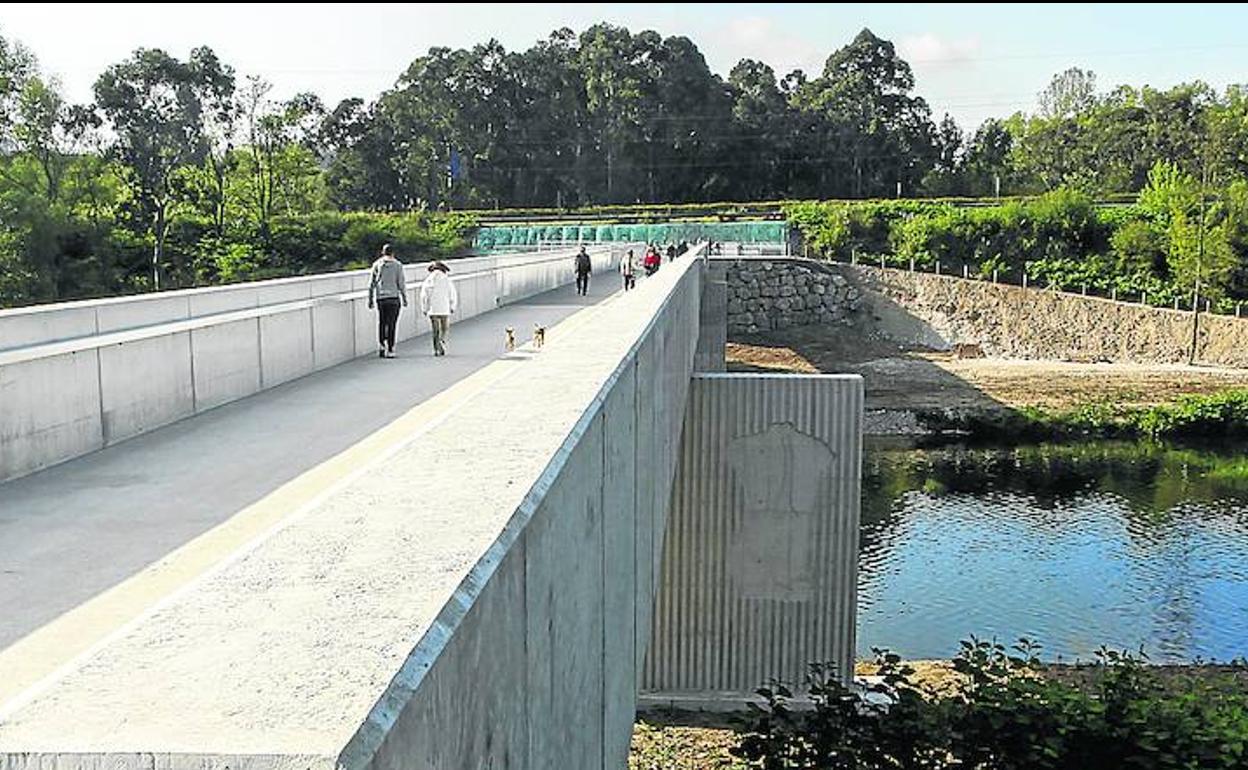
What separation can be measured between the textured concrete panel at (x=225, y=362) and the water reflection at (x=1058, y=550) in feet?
32.5

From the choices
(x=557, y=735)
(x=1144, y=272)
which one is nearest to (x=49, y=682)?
(x=557, y=735)

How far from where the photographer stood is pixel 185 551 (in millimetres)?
5988

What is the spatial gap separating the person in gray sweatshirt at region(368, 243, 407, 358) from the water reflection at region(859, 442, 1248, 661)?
7828 millimetres

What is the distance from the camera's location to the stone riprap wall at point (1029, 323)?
4834 cm

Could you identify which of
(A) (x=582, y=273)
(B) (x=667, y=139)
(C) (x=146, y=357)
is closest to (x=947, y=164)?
(B) (x=667, y=139)

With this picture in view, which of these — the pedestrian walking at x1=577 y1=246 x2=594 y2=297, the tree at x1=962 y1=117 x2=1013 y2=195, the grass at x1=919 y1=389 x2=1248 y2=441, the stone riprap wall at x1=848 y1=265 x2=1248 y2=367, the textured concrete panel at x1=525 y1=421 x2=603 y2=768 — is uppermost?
the tree at x1=962 y1=117 x2=1013 y2=195

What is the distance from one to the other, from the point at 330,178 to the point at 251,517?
86.3m

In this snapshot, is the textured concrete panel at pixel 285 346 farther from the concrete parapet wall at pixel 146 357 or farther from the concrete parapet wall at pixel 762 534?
the concrete parapet wall at pixel 762 534

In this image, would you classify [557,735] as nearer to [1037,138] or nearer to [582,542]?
[582,542]

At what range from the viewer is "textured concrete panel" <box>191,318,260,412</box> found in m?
10.5

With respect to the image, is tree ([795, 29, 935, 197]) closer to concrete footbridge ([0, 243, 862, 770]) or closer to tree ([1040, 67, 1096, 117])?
tree ([1040, 67, 1096, 117])

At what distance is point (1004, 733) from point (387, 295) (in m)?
8.23

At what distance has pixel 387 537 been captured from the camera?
8.15 ft

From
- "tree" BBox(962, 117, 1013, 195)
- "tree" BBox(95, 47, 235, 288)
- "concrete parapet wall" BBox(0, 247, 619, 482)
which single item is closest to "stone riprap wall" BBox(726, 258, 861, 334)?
"tree" BBox(95, 47, 235, 288)
